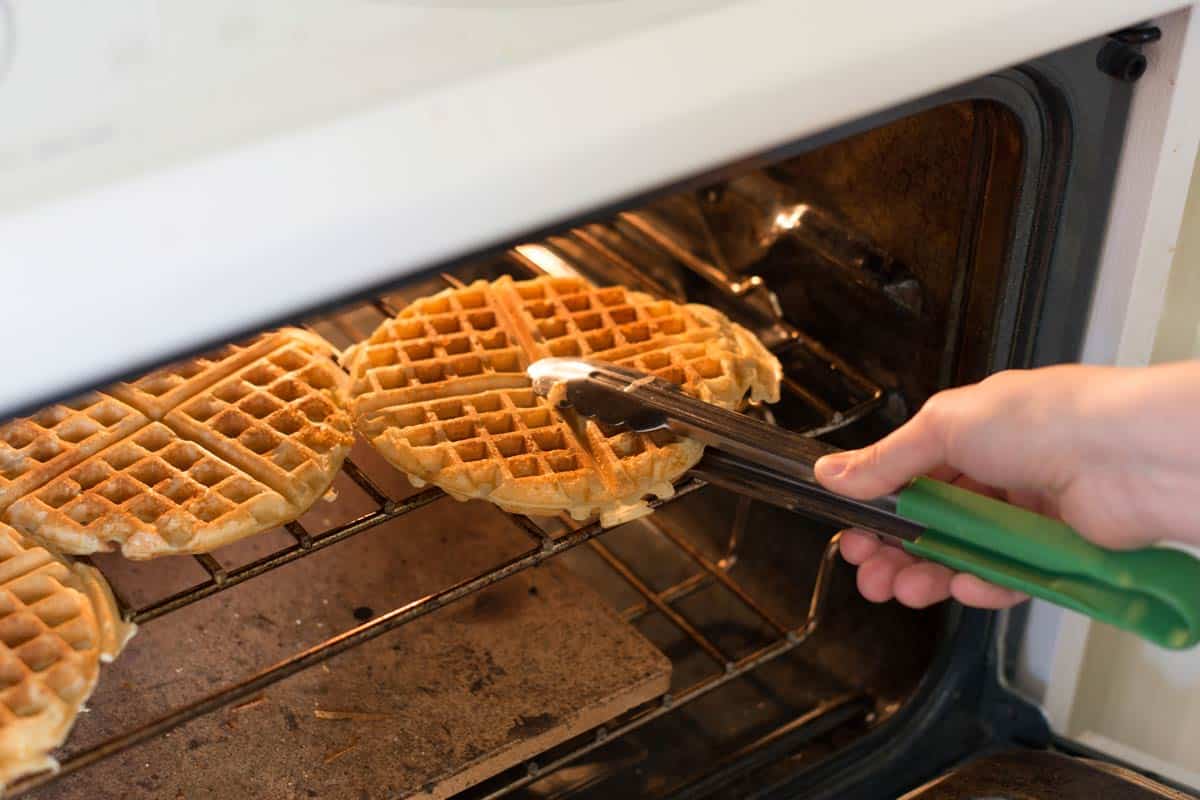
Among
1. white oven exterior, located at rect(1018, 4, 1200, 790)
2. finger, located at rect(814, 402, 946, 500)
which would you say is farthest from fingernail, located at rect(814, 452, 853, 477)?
white oven exterior, located at rect(1018, 4, 1200, 790)

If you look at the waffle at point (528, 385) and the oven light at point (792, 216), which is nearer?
the waffle at point (528, 385)

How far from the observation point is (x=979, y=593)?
3.32 feet

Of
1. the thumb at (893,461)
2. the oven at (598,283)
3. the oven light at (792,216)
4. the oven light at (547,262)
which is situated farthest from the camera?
the oven light at (547,262)

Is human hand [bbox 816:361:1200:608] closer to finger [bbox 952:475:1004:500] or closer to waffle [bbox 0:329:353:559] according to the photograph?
finger [bbox 952:475:1004:500]

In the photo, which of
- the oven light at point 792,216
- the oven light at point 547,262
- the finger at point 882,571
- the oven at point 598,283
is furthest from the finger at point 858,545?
the oven light at point 547,262

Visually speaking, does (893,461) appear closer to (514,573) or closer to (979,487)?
(979,487)

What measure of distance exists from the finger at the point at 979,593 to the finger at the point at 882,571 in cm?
7

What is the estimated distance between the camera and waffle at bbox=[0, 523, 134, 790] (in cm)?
94

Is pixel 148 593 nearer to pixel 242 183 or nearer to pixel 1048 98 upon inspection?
pixel 242 183

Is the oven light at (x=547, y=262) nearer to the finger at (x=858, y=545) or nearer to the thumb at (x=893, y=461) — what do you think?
the finger at (x=858, y=545)

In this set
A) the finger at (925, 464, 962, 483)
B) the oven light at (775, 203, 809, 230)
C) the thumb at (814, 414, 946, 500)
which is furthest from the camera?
the oven light at (775, 203, 809, 230)

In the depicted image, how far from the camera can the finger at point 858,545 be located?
3.60 feet

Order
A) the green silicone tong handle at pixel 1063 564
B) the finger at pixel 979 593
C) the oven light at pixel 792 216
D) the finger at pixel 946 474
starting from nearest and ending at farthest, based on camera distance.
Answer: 1. the green silicone tong handle at pixel 1063 564
2. the finger at pixel 979 593
3. the finger at pixel 946 474
4. the oven light at pixel 792 216

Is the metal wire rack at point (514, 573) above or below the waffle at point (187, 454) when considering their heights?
below
